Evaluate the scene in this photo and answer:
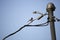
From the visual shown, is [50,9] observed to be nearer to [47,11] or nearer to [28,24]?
[47,11]

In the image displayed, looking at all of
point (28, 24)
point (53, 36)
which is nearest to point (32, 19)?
point (28, 24)

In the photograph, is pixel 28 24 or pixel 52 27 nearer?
pixel 52 27

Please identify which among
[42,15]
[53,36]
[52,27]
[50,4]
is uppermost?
[50,4]

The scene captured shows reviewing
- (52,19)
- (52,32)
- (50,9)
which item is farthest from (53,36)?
(50,9)

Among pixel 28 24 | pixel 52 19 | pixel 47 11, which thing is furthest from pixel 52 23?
pixel 28 24

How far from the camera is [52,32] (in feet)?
4.30

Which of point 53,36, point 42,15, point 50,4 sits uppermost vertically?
point 50,4

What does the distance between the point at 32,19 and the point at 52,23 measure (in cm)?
24

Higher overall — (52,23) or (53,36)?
(52,23)

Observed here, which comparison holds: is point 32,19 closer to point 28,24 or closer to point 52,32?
point 28,24

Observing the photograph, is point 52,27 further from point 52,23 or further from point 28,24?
point 28,24

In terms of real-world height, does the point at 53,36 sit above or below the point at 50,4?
below

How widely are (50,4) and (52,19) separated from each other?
0.18 meters

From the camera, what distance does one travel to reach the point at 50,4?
4.53 feet
